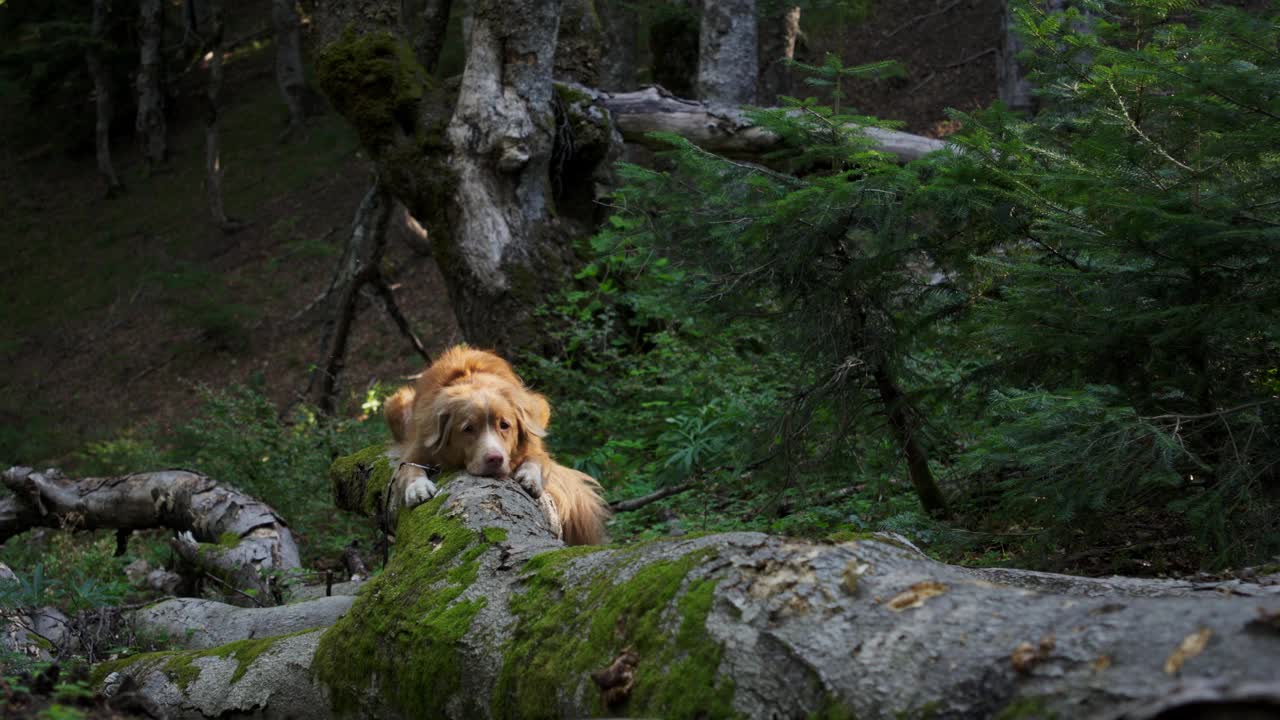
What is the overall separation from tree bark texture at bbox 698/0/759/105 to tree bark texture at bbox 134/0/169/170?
20138 mm

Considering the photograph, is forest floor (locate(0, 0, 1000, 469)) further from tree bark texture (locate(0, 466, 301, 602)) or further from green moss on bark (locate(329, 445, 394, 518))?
green moss on bark (locate(329, 445, 394, 518))

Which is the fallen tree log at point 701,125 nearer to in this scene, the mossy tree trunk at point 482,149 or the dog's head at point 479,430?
the mossy tree trunk at point 482,149

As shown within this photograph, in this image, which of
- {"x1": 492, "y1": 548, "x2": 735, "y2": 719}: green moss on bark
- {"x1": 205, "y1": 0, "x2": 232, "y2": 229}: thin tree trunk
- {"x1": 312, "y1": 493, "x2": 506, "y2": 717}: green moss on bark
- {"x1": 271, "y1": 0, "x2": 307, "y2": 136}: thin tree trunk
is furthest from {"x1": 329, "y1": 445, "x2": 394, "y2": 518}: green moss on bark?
{"x1": 271, "y1": 0, "x2": 307, "y2": 136}: thin tree trunk

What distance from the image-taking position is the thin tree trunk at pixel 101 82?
28594 millimetres

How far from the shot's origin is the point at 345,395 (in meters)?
18.0

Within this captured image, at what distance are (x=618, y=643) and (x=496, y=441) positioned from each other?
276cm

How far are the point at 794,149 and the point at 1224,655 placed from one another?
14.1 feet

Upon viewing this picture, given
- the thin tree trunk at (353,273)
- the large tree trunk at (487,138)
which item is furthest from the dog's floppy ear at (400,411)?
A: the thin tree trunk at (353,273)

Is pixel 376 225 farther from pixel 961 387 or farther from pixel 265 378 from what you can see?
pixel 265 378

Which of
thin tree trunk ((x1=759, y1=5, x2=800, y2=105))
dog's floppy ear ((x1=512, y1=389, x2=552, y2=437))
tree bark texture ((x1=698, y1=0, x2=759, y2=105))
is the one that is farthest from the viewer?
thin tree trunk ((x1=759, y1=5, x2=800, y2=105))

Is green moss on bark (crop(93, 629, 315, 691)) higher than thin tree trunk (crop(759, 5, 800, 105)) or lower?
lower

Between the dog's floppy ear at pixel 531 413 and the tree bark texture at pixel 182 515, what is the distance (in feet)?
6.75

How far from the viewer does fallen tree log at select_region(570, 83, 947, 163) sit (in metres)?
10.6

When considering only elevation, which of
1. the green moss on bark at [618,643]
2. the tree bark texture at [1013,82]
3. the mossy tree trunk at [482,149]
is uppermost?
the tree bark texture at [1013,82]
